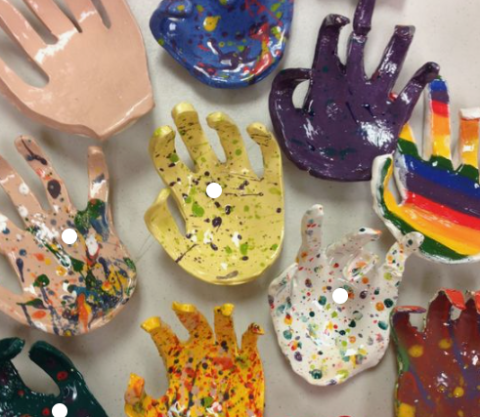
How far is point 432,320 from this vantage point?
0.94 metres

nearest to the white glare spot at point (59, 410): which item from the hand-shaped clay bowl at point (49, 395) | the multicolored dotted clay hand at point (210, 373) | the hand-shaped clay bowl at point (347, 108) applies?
the hand-shaped clay bowl at point (49, 395)

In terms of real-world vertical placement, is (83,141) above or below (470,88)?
above

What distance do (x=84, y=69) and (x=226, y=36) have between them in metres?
0.20

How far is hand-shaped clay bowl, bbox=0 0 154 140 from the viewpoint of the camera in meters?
0.88

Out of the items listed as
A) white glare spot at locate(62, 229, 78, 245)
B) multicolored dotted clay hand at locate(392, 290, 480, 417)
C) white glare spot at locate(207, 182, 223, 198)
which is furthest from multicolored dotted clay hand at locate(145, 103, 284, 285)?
multicolored dotted clay hand at locate(392, 290, 480, 417)

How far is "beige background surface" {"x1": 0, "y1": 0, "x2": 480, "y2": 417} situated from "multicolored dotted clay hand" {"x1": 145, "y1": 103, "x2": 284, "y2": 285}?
0.04 metres

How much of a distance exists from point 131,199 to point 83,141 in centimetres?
10

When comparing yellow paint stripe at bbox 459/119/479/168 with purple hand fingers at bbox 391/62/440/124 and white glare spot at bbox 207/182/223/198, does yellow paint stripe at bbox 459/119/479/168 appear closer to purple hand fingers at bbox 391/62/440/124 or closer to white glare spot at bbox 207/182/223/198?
purple hand fingers at bbox 391/62/440/124

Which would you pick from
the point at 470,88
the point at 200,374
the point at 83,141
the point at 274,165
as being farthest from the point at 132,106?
the point at 470,88

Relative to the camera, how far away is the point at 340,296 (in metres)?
0.92

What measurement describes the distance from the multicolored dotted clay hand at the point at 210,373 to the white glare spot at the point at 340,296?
0.45 ft

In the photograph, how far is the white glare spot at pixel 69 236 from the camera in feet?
2.95

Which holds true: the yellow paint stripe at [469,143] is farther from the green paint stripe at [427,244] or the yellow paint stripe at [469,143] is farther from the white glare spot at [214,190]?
the white glare spot at [214,190]

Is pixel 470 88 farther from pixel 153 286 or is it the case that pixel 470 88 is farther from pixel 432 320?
pixel 153 286
